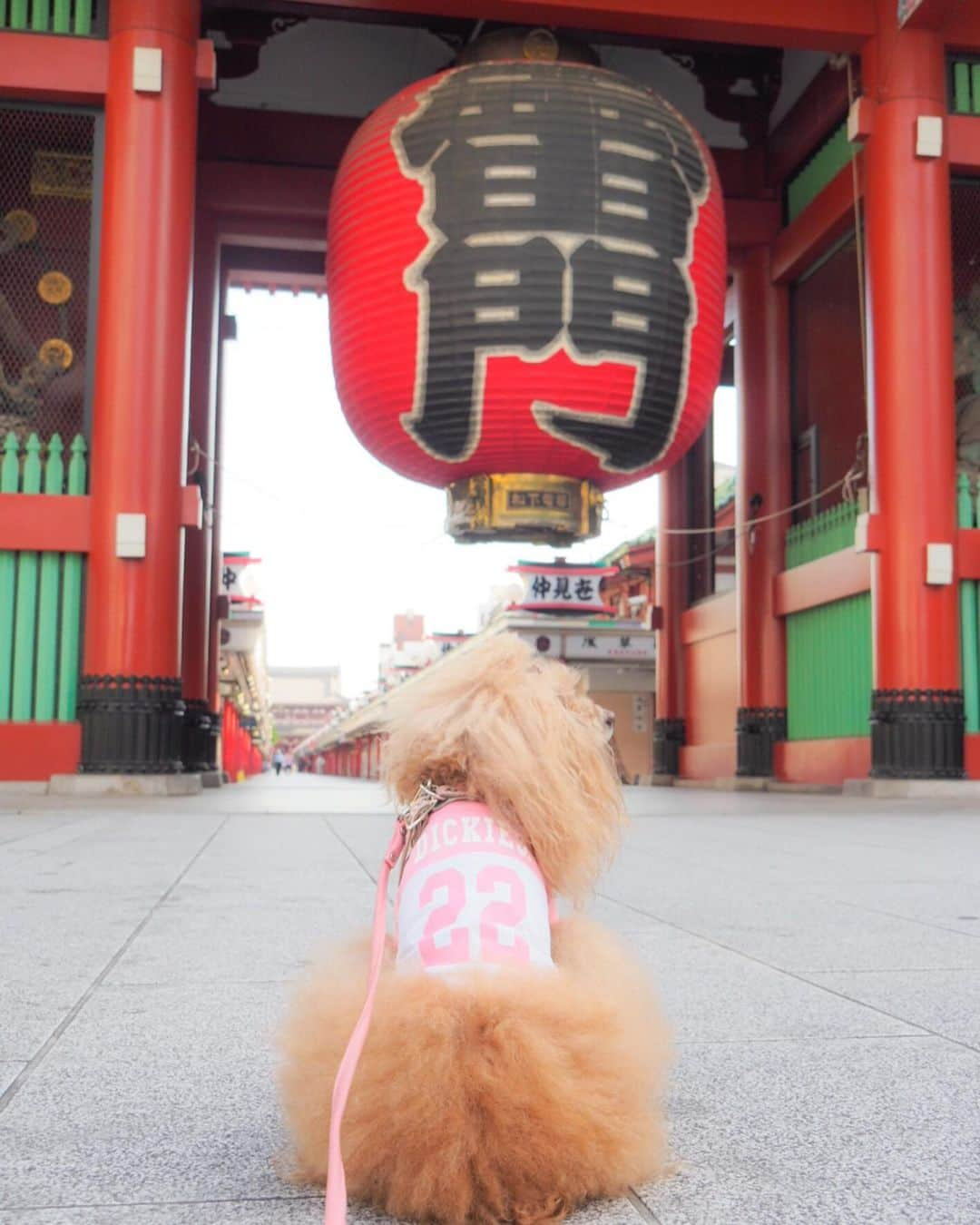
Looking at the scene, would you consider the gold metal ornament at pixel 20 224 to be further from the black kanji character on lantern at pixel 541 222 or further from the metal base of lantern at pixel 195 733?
the black kanji character on lantern at pixel 541 222

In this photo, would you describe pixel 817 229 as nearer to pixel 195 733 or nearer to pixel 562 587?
pixel 195 733

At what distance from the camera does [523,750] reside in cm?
152

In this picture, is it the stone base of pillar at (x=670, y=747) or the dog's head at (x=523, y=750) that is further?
the stone base of pillar at (x=670, y=747)

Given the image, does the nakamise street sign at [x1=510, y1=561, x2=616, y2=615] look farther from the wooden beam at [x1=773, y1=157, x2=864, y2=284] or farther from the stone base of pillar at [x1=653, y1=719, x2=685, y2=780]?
the wooden beam at [x1=773, y1=157, x2=864, y2=284]

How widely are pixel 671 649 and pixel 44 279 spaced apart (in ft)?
29.4

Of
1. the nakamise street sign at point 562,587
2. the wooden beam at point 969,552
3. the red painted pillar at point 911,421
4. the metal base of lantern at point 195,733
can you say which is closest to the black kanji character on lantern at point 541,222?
the red painted pillar at point 911,421

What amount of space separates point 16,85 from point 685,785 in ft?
34.8

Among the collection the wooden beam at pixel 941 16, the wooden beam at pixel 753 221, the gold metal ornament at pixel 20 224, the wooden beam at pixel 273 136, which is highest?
the wooden beam at pixel 273 136

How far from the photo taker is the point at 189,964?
2.72 meters

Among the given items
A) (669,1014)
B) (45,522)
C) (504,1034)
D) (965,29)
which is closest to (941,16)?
(965,29)

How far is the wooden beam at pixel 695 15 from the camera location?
1039 centimetres

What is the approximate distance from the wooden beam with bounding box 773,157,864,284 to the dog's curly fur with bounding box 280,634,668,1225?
36.6 feet

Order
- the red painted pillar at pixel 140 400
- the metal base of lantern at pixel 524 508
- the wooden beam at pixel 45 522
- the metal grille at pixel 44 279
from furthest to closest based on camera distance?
the metal grille at pixel 44 279 → the metal base of lantern at pixel 524 508 → the wooden beam at pixel 45 522 → the red painted pillar at pixel 140 400

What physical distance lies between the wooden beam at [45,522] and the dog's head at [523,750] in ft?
27.3
